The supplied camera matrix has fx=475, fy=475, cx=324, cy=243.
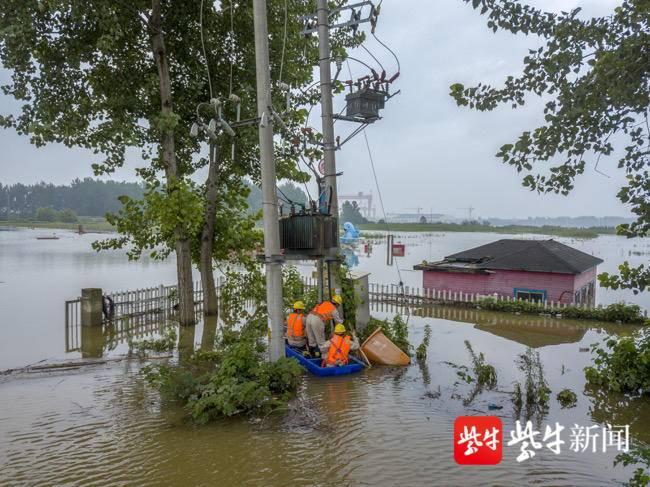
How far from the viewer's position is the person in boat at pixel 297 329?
40.0 ft

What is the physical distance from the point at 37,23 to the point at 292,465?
1507 cm

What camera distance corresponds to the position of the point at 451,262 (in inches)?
1024

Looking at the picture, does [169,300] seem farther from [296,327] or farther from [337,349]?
[337,349]

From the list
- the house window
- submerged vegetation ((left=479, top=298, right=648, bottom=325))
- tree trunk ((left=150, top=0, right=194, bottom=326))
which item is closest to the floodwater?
tree trunk ((left=150, top=0, right=194, bottom=326))

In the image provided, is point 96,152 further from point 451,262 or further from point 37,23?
point 451,262

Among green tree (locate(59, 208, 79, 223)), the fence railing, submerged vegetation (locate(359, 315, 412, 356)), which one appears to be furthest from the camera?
green tree (locate(59, 208, 79, 223))

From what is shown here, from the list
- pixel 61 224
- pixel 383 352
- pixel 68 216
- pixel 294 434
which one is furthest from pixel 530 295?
pixel 61 224

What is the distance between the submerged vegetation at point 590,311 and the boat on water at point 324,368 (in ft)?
40.0

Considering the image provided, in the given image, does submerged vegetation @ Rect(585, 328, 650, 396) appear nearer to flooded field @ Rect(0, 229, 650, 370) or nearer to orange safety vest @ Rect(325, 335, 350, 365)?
orange safety vest @ Rect(325, 335, 350, 365)

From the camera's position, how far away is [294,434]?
7652mm

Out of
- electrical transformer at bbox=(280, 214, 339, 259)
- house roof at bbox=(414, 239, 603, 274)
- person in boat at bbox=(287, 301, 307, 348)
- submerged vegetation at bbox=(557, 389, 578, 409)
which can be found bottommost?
submerged vegetation at bbox=(557, 389, 578, 409)

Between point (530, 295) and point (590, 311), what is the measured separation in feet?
9.71

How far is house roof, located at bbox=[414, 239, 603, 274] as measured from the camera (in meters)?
22.0

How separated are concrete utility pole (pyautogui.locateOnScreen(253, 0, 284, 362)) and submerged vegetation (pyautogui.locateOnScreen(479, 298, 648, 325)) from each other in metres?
14.7
